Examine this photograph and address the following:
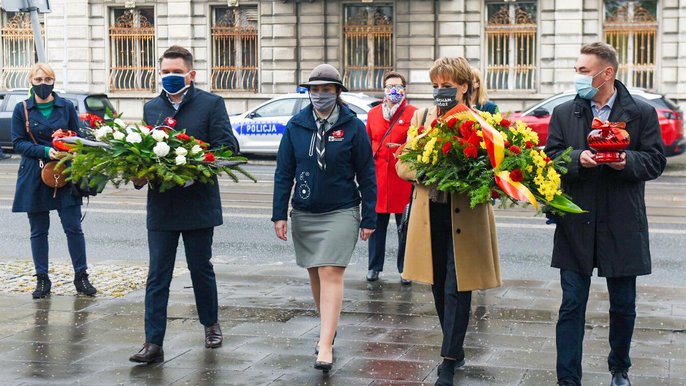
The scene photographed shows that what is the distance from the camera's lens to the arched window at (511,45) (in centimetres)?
→ 3094

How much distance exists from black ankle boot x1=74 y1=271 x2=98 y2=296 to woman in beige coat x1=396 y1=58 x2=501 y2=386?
3.43 m

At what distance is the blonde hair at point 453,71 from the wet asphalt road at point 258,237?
3.72m

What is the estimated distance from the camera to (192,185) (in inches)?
283

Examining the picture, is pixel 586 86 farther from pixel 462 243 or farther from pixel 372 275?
pixel 372 275

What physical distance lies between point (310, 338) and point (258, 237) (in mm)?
5495

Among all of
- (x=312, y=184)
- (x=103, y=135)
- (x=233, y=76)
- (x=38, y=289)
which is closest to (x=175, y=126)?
(x=103, y=135)

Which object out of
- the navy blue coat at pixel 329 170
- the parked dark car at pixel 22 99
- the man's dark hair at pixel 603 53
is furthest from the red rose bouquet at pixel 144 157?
the parked dark car at pixel 22 99

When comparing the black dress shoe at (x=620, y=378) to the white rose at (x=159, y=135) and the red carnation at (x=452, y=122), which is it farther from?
the white rose at (x=159, y=135)

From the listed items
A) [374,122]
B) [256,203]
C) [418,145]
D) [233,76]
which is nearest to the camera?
[418,145]

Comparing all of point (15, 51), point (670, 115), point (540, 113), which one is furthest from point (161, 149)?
point (15, 51)

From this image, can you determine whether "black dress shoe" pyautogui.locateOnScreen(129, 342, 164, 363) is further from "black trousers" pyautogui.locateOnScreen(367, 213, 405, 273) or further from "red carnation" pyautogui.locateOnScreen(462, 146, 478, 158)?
"black trousers" pyautogui.locateOnScreen(367, 213, 405, 273)

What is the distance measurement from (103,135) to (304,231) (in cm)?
130

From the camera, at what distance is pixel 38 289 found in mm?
9266

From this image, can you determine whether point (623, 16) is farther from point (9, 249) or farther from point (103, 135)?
point (103, 135)
